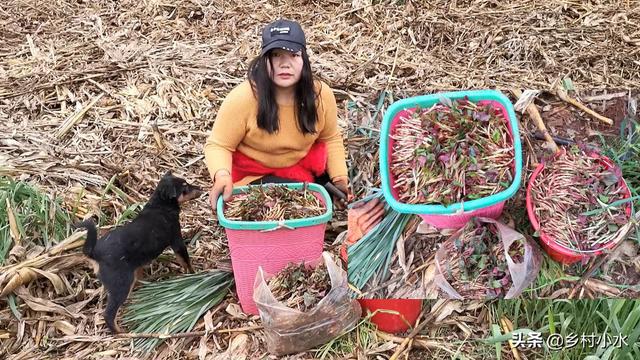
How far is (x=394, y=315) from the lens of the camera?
107 inches

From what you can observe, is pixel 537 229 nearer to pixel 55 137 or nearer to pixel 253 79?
pixel 253 79

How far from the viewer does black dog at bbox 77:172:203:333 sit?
2.83 metres

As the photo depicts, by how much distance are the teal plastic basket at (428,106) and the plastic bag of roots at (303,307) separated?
0.55m

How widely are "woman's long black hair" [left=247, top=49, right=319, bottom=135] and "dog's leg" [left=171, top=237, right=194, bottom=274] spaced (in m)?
0.67

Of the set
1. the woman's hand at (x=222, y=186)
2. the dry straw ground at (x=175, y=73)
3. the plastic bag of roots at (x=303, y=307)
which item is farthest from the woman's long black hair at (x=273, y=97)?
the plastic bag of roots at (x=303, y=307)

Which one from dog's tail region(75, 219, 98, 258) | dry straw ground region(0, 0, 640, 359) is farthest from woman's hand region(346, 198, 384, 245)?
dog's tail region(75, 219, 98, 258)

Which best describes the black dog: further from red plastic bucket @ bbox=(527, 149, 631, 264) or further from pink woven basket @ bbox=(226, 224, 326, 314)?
red plastic bucket @ bbox=(527, 149, 631, 264)

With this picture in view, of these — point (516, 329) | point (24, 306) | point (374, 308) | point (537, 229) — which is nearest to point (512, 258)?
point (537, 229)

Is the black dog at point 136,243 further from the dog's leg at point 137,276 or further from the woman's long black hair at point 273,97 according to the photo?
the woman's long black hair at point 273,97

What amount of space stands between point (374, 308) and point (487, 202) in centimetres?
82

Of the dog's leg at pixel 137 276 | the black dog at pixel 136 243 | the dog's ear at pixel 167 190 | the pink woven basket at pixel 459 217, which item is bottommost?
the dog's leg at pixel 137 276

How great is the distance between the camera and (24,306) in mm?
2936

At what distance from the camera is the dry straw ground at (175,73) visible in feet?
9.93

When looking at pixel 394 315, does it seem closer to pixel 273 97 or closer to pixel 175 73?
pixel 273 97
